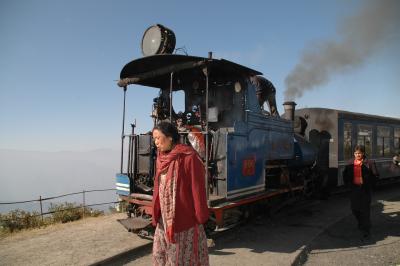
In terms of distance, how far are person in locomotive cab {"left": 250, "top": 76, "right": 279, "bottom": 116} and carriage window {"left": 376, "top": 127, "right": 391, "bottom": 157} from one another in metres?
6.85

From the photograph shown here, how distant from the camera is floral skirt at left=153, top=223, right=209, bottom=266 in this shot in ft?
10.4

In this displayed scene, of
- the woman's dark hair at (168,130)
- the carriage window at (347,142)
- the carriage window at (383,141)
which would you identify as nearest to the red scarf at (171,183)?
the woman's dark hair at (168,130)

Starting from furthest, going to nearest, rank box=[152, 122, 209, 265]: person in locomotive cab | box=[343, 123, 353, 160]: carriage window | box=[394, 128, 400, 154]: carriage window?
box=[394, 128, 400, 154]: carriage window < box=[343, 123, 353, 160]: carriage window < box=[152, 122, 209, 265]: person in locomotive cab

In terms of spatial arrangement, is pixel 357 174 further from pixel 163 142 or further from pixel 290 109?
pixel 163 142

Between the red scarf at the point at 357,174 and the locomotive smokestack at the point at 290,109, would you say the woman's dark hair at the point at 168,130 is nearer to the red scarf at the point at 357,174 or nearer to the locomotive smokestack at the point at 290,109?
the red scarf at the point at 357,174

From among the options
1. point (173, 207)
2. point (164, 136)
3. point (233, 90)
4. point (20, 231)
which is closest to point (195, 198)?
point (173, 207)

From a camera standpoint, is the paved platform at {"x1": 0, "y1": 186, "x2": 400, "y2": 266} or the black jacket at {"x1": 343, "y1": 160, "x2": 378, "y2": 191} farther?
the black jacket at {"x1": 343, "y1": 160, "x2": 378, "y2": 191}

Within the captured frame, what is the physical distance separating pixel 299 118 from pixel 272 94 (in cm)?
359

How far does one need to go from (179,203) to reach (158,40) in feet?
13.9

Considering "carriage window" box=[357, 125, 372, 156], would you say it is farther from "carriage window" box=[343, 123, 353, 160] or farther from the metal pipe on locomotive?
the metal pipe on locomotive

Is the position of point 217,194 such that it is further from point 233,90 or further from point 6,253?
point 6,253

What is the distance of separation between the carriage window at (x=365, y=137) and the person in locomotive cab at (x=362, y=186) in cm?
567

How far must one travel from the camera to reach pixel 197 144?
21.5 ft

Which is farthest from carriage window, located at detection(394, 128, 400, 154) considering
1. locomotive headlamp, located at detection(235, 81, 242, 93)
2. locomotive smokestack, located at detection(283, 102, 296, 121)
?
locomotive headlamp, located at detection(235, 81, 242, 93)
